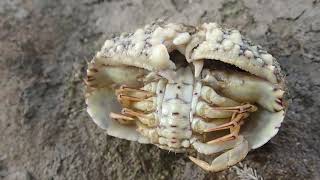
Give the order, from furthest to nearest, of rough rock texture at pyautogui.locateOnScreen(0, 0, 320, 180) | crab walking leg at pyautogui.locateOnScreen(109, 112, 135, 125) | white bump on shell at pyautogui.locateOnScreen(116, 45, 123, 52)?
rough rock texture at pyautogui.locateOnScreen(0, 0, 320, 180) < crab walking leg at pyautogui.locateOnScreen(109, 112, 135, 125) < white bump on shell at pyautogui.locateOnScreen(116, 45, 123, 52)

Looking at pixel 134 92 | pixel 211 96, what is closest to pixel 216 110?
pixel 211 96

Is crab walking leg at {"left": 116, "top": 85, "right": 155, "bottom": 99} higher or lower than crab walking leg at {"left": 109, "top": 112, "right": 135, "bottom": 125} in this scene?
higher

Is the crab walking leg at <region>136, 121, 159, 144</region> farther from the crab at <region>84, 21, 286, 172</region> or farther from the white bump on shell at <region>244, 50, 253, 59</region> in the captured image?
the white bump on shell at <region>244, 50, 253, 59</region>

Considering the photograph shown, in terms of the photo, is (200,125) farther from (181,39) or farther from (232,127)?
(181,39)

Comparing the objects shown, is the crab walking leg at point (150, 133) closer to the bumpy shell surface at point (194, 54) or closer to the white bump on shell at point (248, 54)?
the bumpy shell surface at point (194, 54)

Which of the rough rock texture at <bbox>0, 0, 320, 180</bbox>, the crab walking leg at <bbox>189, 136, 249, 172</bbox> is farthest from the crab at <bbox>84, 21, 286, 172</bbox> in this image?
the rough rock texture at <bbox>0, 0, 320, 180</bbox>

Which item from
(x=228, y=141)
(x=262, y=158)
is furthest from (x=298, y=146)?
(x=228, y=141)

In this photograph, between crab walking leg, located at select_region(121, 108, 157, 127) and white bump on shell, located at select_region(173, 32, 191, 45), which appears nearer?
white bump on shell, located at select_region(173, 32, 191, 45)
